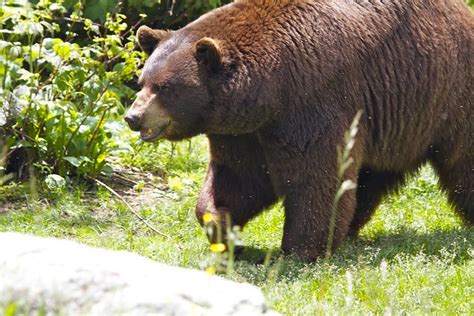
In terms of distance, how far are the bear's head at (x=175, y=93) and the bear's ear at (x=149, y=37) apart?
1.09 ft

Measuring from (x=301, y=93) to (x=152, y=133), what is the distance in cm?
116

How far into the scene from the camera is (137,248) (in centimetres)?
815

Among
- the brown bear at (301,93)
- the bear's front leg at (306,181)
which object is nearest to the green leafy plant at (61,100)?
the brown bear at (301,93)

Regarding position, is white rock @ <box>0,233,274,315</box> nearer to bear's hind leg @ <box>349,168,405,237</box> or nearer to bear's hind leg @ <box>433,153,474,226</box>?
bear's hind leg @ <box>349,168,405,237</box>

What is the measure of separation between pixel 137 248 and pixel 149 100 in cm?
125

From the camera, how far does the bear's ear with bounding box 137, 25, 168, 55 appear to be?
807cm

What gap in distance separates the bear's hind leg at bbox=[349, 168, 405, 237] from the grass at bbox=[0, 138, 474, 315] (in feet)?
0.50

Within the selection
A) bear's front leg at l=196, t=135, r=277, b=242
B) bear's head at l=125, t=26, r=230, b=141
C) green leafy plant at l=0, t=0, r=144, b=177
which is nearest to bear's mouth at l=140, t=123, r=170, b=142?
bear's head at l=125, t=26, r=230, b=141

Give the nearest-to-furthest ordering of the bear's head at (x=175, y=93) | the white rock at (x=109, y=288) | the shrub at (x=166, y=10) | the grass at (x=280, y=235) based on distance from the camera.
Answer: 1. the white rock at (x=109, y=288)
2. the grass at (x=280, y=235)
3. the bear's head at (x=175, y=93)
4. the shrub at (x=166, y=10)

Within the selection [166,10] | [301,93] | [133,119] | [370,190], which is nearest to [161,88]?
[133,119]

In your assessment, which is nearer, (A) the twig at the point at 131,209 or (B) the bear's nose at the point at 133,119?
(B) the bear's nose at the point at 133,119

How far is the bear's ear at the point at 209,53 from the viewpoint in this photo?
7547 mm

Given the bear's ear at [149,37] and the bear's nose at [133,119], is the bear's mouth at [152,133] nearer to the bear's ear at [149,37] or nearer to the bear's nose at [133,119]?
the bear's nose at [133,119]

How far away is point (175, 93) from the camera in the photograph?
25.3ft
